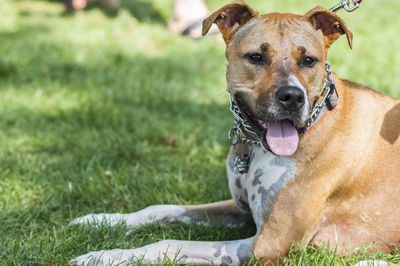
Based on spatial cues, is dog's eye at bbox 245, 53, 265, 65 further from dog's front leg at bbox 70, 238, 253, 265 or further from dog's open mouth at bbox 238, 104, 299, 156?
dog's front leg at bbox 70, 238, 253, 265

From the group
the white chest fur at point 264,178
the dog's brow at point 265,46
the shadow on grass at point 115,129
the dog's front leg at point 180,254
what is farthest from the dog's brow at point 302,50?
the shadow on grass at point 115,129

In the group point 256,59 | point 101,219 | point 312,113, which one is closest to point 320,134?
point 312,113

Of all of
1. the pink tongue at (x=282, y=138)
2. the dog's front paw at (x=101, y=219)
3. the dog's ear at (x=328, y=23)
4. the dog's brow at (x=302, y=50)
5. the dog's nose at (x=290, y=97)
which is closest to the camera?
the dog's nose at (x=290, y=97)

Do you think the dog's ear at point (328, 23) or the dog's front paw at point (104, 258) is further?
the dog's ear at point (328, 23)

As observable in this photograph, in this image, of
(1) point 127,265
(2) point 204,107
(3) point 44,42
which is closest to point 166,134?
(2) point 204,107

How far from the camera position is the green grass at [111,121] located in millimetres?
3789

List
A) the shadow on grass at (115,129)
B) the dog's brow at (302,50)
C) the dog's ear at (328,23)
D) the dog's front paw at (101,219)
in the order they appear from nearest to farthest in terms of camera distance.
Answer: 1. the dog's brow at (302,50)
2. the dog's ear at (328,23)
3. the dog's front paw at (101,219)
4. the shadow on grass at (115,129)

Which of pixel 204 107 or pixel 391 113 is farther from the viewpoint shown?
pixel 204 107

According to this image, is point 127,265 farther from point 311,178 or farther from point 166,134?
point 166,134

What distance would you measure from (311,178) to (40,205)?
91.1 inches

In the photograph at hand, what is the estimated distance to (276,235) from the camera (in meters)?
3.15

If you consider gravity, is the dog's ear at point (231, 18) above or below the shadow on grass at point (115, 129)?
above

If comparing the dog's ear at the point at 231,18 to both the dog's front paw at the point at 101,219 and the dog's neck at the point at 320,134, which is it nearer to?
the dog's neck at the point at 320,134

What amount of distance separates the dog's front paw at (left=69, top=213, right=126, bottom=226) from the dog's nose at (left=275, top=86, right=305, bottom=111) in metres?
1.63
